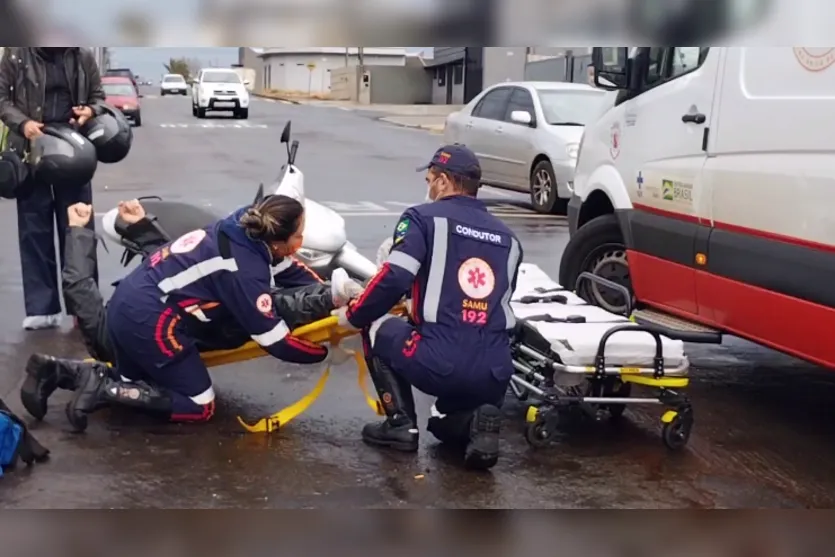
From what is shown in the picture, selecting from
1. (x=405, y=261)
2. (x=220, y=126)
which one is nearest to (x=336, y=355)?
(x=405, y=261)

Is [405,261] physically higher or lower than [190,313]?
higher

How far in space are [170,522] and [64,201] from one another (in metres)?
3.59

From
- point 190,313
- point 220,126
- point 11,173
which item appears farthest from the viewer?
point 220,126

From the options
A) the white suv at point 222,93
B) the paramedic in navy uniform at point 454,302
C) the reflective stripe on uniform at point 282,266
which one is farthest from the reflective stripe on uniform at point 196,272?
the white suv at point 222,93

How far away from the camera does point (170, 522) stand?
437 centimetres

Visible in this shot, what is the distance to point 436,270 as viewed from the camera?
16.1 feet

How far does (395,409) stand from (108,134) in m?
3.31

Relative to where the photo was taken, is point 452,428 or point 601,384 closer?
point 452,428

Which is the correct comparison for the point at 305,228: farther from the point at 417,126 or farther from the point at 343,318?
the point at 417,126

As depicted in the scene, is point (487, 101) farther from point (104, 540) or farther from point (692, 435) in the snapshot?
point (104, 540)

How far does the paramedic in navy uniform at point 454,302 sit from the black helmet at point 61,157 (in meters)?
2.82

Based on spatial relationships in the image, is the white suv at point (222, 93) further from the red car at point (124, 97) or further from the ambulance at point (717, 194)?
the ambulance at point (717, 194)

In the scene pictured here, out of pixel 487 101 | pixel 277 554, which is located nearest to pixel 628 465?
pixel 277 554

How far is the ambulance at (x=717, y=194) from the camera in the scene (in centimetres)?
516
